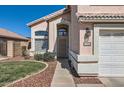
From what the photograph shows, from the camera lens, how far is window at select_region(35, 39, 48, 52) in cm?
2240

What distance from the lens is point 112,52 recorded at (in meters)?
10.1

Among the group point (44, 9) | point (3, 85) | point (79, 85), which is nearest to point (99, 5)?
point (79, 85)

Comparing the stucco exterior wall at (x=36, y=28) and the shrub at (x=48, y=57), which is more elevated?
the stucco exterior wall at (x=36, y=28)

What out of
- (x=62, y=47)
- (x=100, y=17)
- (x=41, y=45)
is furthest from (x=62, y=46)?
(x=100, y=17)

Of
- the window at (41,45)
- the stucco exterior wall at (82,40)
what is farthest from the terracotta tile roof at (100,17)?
the window at (41,45)

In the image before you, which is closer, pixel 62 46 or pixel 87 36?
pixel 87 36

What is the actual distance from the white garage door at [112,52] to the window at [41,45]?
13.0 m

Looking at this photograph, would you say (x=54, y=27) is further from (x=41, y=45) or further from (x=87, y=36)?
(x=87, y=36)

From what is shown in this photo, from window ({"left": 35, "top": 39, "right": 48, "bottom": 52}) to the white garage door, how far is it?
42.5 ft

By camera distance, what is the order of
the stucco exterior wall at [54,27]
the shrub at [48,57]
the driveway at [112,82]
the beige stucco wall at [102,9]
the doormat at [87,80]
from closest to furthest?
1. the driveway at [112,82]
2. the doormat at [87,80]
3. the beige stucco wall at [102,9]
4. the shrub at [48,57]
5. the stucco exterior wall at [54,27]

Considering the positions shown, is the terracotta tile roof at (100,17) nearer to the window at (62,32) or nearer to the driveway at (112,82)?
the driveway at (112,82)

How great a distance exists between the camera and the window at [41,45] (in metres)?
22.4

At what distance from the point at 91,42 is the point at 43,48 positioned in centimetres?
1304

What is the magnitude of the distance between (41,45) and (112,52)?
1345 centimetres
